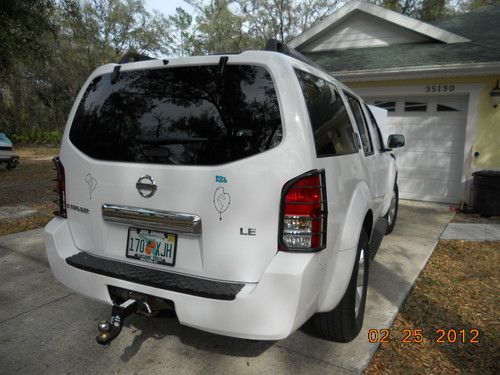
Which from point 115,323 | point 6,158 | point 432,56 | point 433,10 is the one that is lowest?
point 6,158

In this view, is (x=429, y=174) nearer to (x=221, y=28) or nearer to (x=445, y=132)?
(x=445, y=132)

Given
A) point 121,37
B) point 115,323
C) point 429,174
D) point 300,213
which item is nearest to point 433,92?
point 429,174

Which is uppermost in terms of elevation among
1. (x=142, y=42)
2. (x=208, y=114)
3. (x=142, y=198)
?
(x=142, y=42)

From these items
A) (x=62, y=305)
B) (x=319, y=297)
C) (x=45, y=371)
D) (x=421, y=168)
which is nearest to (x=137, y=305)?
(x=45, y=371)

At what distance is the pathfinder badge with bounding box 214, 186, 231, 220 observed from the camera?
2.11 meters

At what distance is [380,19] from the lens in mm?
10133

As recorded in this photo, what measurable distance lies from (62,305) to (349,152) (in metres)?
2.88

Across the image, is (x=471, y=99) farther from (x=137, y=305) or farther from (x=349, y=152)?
(x=137, y=305)

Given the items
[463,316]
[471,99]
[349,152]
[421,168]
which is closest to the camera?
[349,152]

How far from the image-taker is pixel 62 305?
3529 mm

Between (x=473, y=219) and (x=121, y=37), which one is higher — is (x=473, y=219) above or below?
below

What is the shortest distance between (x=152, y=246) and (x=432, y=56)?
8230 mm
